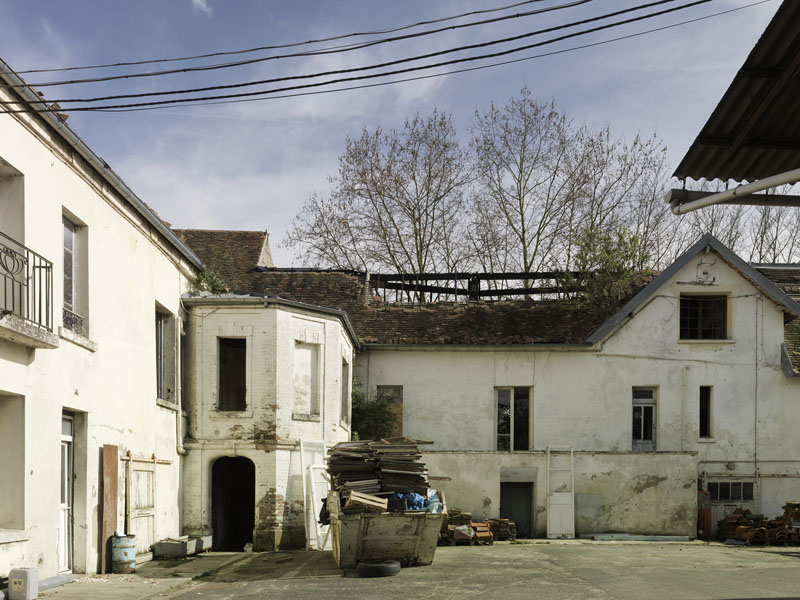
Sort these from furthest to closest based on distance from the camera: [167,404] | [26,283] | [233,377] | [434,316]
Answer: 1. [434,316]
2. [233,377]
3. [167,404]
4. [26,283]

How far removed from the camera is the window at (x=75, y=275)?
13453 millimetres

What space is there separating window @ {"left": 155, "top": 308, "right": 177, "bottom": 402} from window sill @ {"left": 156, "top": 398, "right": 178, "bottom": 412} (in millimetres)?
183

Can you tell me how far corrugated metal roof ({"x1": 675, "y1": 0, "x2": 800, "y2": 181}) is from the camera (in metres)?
5.77

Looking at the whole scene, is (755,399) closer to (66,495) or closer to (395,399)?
(395,399)

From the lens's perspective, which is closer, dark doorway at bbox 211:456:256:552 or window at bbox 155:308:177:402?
window at bbox 155:308:177:402

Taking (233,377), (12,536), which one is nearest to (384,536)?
(12,536)

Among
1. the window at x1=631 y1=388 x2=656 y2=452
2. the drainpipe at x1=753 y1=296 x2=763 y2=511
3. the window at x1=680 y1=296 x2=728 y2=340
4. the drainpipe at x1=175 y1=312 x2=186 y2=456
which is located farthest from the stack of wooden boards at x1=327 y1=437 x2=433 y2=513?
the drainpipe at x1=753 y1=296 x2=763 y2=511

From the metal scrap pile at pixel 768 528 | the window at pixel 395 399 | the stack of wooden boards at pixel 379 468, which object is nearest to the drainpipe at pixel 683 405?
the metal scrap pile at pixel 768 528

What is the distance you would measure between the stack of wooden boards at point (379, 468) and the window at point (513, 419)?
8919 mm

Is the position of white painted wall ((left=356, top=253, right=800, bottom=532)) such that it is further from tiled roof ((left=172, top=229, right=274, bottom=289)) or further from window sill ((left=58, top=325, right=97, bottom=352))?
window sill ((left=58, top=325, right=97, bottom=352))

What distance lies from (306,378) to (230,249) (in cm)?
1020

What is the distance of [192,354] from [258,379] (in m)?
1.59

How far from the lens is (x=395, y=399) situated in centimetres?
2456

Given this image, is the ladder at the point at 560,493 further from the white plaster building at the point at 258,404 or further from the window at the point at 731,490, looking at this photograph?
the white plaster building at the point at 258,404
